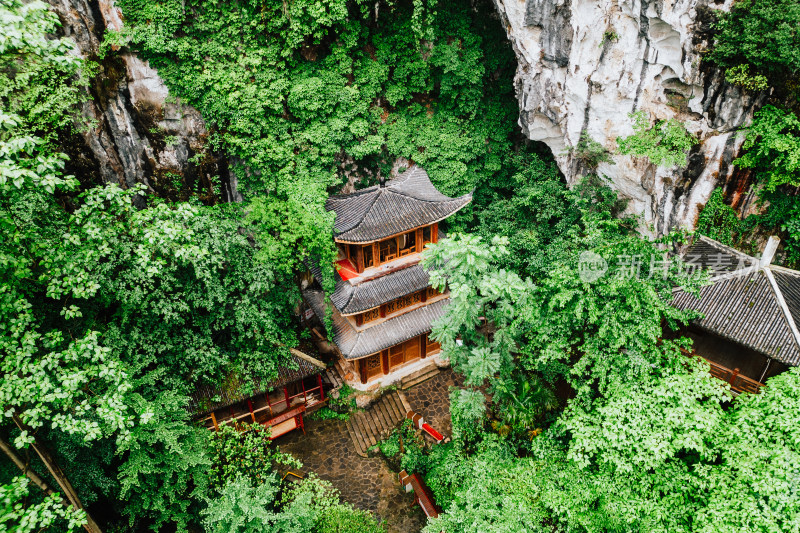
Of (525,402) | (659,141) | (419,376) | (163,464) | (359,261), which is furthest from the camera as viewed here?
(419,376)

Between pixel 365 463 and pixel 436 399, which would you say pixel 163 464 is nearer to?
pixel 365 463

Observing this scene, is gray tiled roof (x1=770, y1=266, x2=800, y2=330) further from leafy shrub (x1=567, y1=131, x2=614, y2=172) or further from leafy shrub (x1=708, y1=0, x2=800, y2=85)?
leafy shrub (x1=567, y1=131, x2=614, y2=172)

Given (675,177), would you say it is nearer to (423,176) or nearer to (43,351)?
(423,176)

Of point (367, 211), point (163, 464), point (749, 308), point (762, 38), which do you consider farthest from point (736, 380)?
point (163, 464)

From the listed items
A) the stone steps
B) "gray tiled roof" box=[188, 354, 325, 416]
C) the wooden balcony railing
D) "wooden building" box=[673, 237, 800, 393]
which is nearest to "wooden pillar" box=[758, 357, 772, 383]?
"wooden building" box=[673, 237, 800, 393]

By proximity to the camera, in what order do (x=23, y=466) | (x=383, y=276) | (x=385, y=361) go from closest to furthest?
(x=23, y=466)
(x=383, y=276)
(x=385, y=361)

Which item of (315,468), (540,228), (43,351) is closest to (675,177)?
(540,228)

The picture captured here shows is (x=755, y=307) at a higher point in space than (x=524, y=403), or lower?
higher
